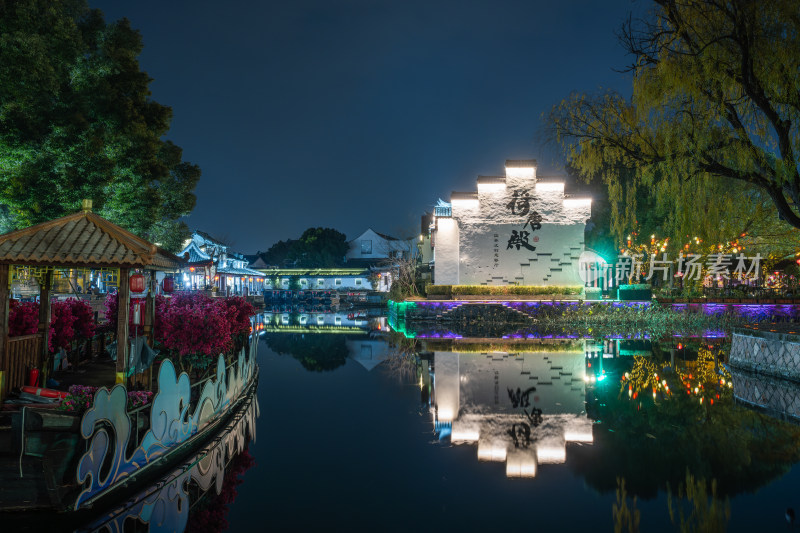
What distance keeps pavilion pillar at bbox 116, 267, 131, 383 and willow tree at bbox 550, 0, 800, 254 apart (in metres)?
10.3

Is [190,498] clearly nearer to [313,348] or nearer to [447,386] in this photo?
[447,386]

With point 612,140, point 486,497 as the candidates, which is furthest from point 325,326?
point 486,497

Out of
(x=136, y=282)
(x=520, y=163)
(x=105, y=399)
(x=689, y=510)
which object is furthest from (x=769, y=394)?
(x=520, y=163)

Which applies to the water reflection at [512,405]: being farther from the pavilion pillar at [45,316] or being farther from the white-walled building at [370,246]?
the white-walled building at [370,246]

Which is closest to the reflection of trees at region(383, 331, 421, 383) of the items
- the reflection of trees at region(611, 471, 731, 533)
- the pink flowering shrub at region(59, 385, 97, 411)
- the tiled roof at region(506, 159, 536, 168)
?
the reflection of trees at region(611, 471, 731, 533)

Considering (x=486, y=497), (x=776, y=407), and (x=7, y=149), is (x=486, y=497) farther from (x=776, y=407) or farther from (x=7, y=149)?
(x=7, y=149)

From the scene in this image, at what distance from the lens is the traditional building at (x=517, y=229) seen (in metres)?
28.8

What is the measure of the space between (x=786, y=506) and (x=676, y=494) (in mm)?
1048

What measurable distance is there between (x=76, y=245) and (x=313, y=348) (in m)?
12.3

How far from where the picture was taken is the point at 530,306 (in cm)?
2572

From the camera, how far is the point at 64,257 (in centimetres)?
655

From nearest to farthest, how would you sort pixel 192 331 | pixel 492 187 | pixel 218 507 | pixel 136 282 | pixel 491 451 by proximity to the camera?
pixel 218 507 → pixel 491 451 → pixel 136 282 → pixel 192 331 → pixel 492 187

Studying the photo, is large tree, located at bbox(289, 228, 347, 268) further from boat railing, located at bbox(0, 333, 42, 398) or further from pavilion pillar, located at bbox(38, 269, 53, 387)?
boat railing, located at bbox(0, 333, 42, 398)

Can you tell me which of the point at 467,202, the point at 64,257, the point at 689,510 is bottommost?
the point at 689,510
